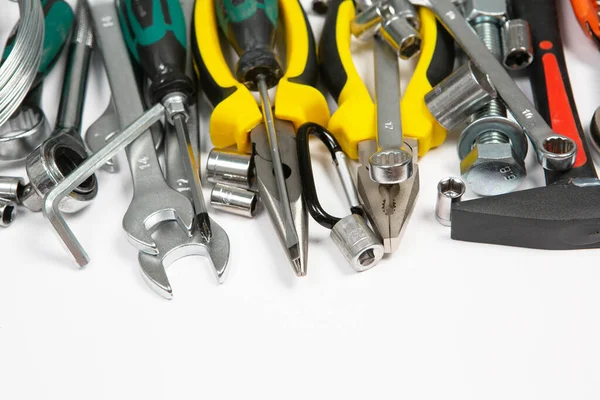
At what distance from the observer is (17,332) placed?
4.10 ft

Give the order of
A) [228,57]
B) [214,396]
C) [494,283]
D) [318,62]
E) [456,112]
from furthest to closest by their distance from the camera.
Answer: [228,57], [318,62], [456,112], [494,283], [214,396]

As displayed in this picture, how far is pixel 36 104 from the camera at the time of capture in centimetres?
164

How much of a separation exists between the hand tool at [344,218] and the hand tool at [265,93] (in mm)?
26

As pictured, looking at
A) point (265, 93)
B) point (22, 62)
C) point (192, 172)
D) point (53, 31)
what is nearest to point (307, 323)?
point (192, 172)

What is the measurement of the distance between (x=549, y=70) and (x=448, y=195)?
441mm

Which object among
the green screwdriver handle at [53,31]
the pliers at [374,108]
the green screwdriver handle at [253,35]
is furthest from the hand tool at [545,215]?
the green screwdriver handle at [53,31]

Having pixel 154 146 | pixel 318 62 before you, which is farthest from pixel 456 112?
pixel 154 146

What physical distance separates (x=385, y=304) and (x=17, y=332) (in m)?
0.63

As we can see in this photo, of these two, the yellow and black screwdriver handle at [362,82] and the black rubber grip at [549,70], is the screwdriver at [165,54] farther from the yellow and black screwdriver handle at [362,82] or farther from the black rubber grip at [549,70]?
the black rubber grip at [549,70]

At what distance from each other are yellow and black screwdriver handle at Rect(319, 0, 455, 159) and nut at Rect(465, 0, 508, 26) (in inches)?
3.7

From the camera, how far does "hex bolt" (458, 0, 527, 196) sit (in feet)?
4.36

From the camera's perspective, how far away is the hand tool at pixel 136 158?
133 cm

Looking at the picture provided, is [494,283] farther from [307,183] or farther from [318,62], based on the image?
[318,62]

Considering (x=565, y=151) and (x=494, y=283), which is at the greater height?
(x=565, y=151)
